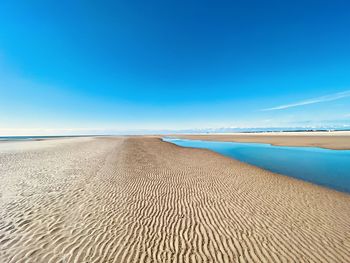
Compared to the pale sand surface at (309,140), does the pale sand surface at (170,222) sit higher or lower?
lower

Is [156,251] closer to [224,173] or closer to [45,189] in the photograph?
[45,189]

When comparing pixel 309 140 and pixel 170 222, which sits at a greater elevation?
pixel 309 140

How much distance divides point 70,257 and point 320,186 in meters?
15.1

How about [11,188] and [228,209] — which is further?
[11,188]

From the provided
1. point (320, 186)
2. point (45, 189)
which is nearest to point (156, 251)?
point (45, 189)

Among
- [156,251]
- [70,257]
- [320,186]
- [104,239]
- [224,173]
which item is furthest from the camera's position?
[224,173]

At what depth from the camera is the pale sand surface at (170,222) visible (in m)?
4.54

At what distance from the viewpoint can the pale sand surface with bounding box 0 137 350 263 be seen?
4.54m

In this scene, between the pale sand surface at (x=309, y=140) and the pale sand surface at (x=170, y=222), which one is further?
the pale sand surface at (x=309, y=140)

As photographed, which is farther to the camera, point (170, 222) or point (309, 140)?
point (309, 140)

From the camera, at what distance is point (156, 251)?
15.0 ft

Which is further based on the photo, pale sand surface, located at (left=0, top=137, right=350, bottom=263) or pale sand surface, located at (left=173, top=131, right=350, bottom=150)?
pale sand surface, located at (left=173, top=131, right=350, bottom=150)

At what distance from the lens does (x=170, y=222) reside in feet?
20.2

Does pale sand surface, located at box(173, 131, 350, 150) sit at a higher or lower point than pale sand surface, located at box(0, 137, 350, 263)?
higher
